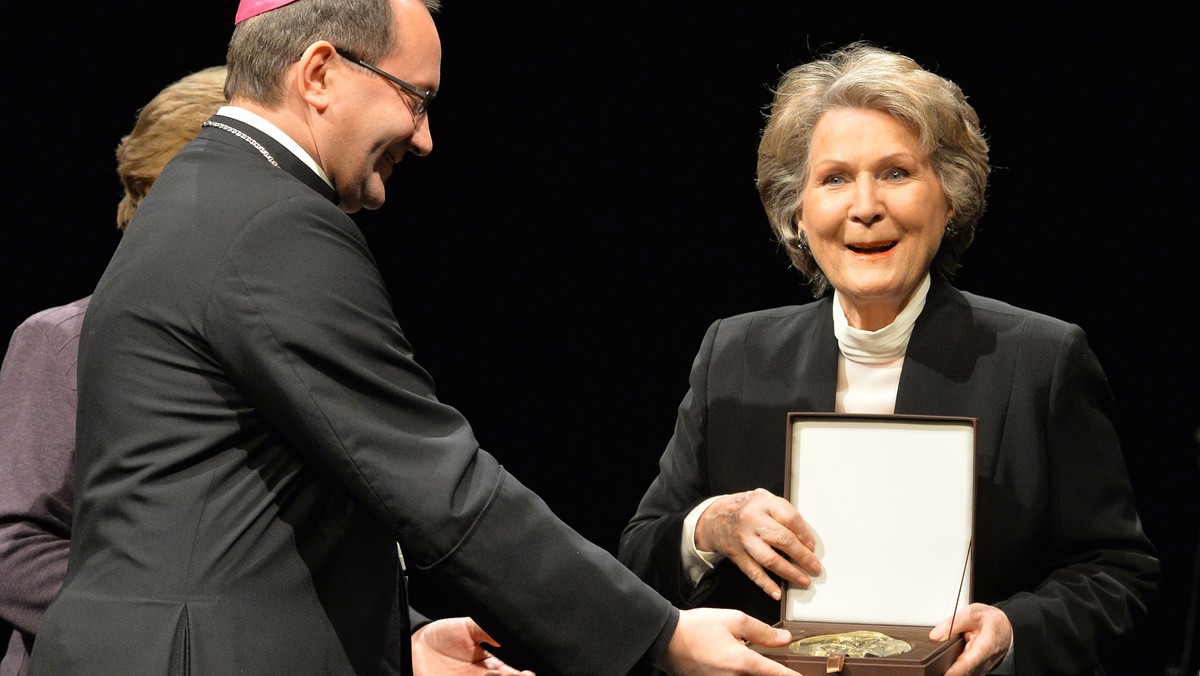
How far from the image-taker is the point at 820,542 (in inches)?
73.5

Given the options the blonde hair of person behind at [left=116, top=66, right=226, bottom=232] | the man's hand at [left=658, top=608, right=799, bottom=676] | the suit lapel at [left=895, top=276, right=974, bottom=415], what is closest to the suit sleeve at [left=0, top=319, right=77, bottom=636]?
the blonde hair of person behind at [left=116, top=66, right=226, bottom=232]

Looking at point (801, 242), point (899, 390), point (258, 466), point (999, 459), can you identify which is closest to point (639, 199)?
point (801, 242)

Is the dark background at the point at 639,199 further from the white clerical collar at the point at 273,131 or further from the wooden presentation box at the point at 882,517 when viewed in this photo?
the white clerical collar at the point at 273,131

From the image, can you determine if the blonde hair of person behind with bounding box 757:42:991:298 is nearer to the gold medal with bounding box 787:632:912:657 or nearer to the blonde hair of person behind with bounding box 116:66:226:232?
the gold medal with bounding box 787:632:912:657

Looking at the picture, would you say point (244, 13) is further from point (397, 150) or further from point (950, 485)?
point (950, 485)

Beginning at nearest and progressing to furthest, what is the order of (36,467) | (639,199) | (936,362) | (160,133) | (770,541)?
(770,541)
(936,362)
(36,467)
(160,133)
(639,199)

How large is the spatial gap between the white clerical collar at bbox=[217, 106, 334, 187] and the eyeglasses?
0.14 metres

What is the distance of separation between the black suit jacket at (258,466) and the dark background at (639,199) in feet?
7.90

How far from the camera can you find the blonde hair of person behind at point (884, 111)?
2.06 meters

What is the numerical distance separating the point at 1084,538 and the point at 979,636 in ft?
1.02

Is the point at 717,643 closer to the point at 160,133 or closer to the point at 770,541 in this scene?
the point at 770,541

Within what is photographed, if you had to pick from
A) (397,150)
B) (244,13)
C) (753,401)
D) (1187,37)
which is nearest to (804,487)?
(753,401)

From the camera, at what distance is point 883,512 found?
185 cm

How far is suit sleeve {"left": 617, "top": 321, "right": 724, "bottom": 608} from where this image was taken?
2121 millimetres
